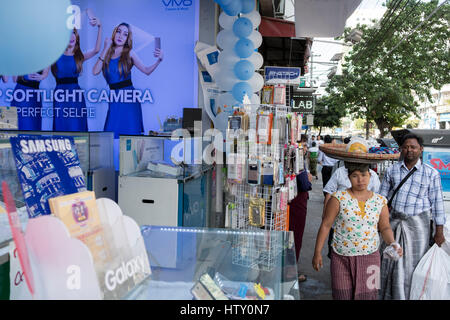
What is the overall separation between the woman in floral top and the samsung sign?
4560 millimetres

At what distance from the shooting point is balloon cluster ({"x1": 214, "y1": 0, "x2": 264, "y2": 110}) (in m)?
4.80

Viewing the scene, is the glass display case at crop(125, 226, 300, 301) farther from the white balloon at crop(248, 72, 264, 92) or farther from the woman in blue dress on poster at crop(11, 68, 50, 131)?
the woman in blue dress on poster at crop(11, 68, 50, 131)

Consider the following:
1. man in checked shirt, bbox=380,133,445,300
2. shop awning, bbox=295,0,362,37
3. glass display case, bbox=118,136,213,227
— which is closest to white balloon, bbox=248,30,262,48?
shop awning, bbox=295,0,362,37

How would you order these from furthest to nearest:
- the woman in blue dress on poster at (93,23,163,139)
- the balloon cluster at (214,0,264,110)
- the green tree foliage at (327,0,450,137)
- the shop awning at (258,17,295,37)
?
the green tree foliage at (327,0,450,137) < the shop awning at (258,17,295,37) < the woman in blue dress on poster at (93,23,163,139) < the balloon cluster at (214,0,264,110)

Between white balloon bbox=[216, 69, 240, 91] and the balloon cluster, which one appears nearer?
the balloon cluster

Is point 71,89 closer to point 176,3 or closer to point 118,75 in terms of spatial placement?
point 118,75

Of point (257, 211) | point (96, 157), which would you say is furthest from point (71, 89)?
point (257, 211)

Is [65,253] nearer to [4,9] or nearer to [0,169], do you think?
[4,9]

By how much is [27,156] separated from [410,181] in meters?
3.28

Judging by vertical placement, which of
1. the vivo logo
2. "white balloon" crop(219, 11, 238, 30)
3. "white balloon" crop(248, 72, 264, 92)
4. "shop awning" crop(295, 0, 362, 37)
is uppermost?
the vivo logo

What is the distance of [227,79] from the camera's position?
4.97 metres

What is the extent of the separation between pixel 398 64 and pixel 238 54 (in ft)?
53.3

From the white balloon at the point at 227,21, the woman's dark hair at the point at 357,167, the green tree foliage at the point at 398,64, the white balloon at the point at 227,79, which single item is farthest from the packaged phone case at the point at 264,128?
the green tree foliage at the point at 398,64

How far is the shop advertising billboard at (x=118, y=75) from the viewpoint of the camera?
6.46m
